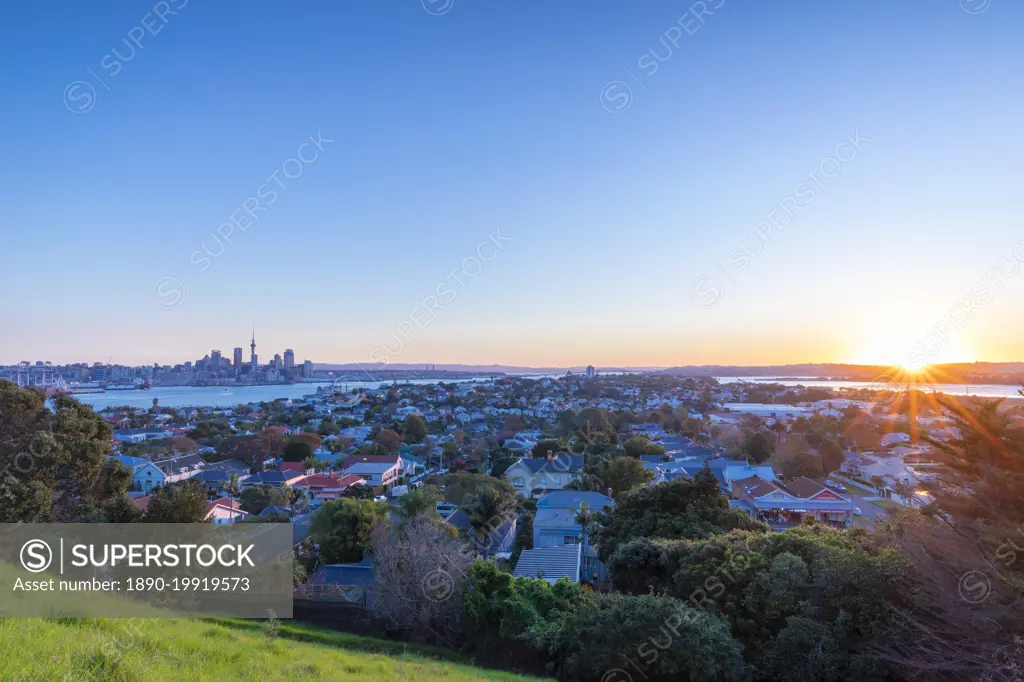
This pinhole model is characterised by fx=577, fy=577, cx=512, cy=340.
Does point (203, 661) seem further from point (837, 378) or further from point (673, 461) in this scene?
point (837, 378)

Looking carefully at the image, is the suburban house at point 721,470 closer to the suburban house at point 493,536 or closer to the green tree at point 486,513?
the suburban house at point 493,536

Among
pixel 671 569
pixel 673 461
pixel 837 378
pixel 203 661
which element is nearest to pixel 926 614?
pixel 671 569

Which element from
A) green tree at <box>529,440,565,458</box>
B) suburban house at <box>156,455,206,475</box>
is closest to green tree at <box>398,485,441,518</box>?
suburban house at <box>156,455,206,475</box>

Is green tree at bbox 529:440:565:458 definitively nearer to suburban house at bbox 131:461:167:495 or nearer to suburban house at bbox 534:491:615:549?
suburban house at bbox 534:491:615:549

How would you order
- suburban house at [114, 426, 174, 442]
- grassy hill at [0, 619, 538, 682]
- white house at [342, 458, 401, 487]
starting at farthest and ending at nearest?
suburban house at [114, 426, 174, 442] → white house at [342, 458, 401, 487] → grassy hill at [0, 619, 538, 682]

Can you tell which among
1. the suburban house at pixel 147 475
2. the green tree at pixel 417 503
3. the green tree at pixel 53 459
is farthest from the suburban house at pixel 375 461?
the green tree at pixel 53 459

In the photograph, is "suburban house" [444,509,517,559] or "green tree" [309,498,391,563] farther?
"suburban house" [444,509,517,559]

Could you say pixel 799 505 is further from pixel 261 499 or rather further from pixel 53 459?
pixel 53 459

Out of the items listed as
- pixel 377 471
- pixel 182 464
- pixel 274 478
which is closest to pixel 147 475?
pixel 182 464
